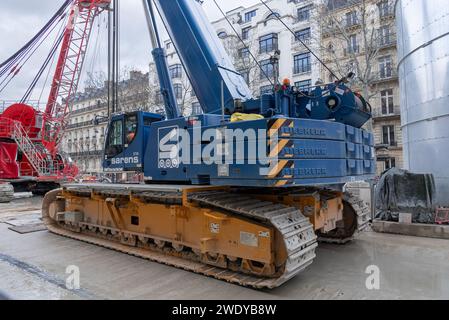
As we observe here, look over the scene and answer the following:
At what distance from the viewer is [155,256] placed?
6.46 m

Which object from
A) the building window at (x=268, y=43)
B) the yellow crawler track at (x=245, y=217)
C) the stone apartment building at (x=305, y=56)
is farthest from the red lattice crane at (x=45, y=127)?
the building window at (x=268, y=43)

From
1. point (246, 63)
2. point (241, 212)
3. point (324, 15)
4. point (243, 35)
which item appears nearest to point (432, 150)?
point (241, 212)

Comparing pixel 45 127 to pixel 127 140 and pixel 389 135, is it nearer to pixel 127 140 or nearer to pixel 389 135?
Answer: pixel 127 140

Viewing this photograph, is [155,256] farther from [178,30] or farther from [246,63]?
[246,63]

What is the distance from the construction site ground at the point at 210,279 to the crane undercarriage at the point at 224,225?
12.2 inches

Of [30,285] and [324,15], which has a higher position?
[324,15]

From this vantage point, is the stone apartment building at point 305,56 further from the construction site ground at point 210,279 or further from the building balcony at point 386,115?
the construction site ground at point 210,279

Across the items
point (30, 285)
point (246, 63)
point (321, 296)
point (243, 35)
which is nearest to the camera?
point (321, 296)

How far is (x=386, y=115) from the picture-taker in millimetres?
32125

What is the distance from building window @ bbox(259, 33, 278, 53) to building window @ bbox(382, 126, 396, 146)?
1417cm

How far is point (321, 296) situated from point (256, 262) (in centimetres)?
117

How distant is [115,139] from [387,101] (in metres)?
31.2

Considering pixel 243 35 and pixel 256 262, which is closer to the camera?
pixel 256 262

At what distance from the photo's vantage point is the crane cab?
286 inches
